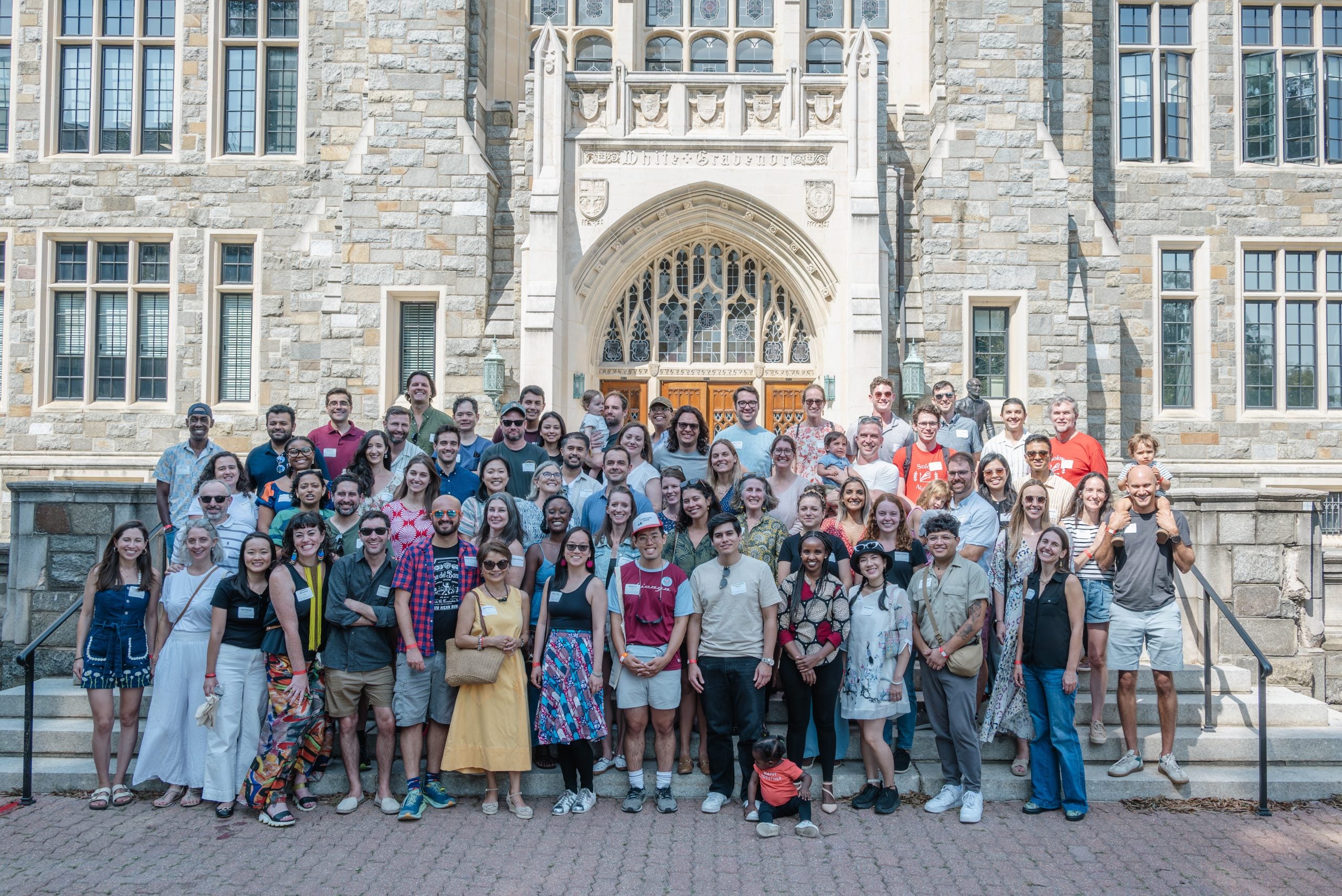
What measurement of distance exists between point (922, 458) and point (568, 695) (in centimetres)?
311

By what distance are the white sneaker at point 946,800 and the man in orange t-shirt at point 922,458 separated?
2.04m

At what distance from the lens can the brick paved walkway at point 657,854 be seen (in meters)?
4.64

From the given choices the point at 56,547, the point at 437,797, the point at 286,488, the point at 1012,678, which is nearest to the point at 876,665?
the point at 1012,678

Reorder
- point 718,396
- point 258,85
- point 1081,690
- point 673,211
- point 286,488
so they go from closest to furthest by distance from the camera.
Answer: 1. point 286,488
2. point 1081,690
3. point 673,211
4. point 718,396
5. point 258,85

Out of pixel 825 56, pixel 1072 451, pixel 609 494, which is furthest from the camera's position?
pixel 825 56

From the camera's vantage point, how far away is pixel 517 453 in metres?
6.84

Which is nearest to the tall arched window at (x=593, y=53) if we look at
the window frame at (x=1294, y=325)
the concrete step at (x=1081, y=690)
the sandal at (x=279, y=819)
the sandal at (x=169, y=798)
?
the window frame at (x=1294, y=325)

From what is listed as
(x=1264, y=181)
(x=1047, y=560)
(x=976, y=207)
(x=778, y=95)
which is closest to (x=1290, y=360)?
(x=1264, y=181)

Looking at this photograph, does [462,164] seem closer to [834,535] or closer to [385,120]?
[385,120]

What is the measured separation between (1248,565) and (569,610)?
5193 mm

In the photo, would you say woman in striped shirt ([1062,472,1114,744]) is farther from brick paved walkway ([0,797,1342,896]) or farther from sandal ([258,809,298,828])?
sandal ([258,809,298,828])

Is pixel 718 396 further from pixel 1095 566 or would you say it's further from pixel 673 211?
pixel 1095 566

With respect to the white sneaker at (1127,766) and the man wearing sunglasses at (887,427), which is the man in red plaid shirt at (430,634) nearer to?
the man wearing sunglasses at (887,427)

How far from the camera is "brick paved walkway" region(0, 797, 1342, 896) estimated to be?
464 centimetres
